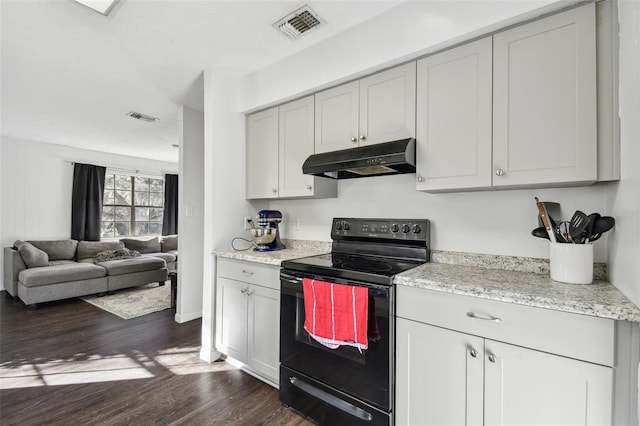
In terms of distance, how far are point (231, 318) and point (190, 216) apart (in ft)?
5.15

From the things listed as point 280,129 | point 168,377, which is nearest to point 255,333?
point 168,377

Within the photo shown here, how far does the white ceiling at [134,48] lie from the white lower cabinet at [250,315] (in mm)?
1632

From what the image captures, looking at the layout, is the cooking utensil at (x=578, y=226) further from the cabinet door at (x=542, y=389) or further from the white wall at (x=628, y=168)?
the cabinet door at (x=542, y=389)

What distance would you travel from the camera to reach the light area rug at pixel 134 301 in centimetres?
370

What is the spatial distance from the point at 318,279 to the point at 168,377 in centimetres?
150

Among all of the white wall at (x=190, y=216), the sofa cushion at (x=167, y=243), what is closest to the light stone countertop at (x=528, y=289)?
the white wall at (x=190, y=216)

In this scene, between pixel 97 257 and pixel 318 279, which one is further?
pixel 97 257

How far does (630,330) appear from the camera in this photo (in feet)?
3.24

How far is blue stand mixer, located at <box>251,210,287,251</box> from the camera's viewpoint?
2.45m

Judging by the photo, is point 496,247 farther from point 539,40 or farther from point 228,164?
point 228,164

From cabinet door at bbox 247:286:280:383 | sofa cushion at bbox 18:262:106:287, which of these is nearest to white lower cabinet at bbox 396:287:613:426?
cabinet door at bbox 247:286:280:383

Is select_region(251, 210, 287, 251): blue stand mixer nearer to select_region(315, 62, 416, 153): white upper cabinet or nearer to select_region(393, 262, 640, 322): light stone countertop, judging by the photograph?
select_region(315, 62, 416, 153): white upper cabinet

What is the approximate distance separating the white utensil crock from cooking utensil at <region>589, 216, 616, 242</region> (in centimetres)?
6

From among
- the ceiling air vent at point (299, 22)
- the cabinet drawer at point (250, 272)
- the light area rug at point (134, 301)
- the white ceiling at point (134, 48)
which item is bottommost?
the light area rug at point (134, 301)
